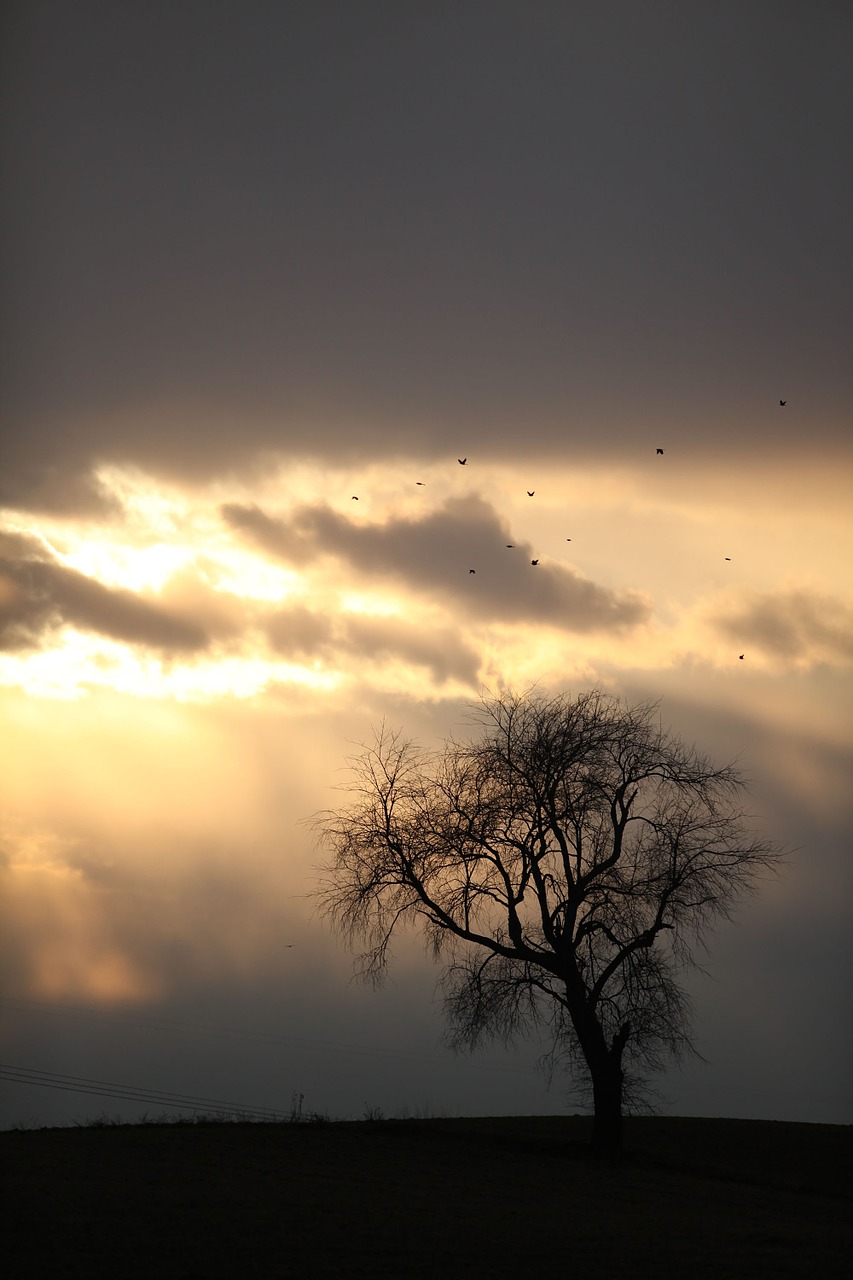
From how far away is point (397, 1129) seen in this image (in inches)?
1104

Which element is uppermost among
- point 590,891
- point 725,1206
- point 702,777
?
point 702,777

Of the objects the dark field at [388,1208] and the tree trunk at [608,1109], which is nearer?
the dark field at [388,1208]

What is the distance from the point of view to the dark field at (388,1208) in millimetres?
16469

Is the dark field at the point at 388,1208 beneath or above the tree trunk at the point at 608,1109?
beneath

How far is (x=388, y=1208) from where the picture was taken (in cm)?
1967

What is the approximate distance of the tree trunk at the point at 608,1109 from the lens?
2681 cm

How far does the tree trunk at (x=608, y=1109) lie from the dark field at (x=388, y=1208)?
499mm

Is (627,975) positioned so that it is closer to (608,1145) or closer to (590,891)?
(590,891)

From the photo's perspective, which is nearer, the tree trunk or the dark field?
the dark field

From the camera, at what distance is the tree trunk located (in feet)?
88.0

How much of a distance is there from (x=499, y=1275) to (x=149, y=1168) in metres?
8.19

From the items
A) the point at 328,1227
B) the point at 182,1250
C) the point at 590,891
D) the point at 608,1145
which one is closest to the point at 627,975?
the point at 590,891

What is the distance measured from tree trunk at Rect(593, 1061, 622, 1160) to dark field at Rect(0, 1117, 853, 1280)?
1.64 feet

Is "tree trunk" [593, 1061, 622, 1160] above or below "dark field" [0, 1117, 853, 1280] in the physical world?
above
